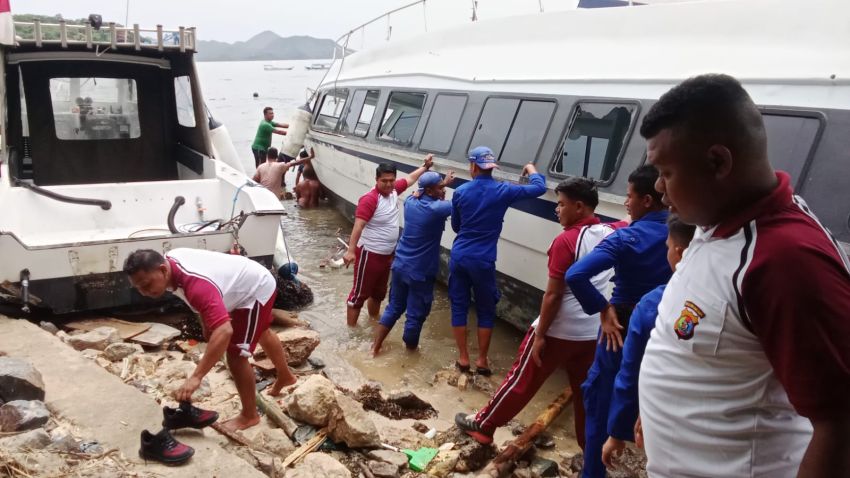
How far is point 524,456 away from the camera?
4.07m

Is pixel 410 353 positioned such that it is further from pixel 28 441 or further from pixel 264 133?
pixel 264 133

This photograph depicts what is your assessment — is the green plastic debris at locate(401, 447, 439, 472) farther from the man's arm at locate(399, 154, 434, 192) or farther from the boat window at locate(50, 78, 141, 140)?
the boat window at locate(50, 78, 141, 140)

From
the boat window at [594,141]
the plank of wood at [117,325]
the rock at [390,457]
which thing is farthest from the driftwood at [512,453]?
the plank of wood at [117,325]

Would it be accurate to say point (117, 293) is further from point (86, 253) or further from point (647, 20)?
point (647, 20)

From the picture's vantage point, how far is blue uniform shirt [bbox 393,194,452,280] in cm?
565

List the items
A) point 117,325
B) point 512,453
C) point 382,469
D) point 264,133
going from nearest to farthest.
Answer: point 382,469 < point 512,453 < point 117,325 < point 264,133

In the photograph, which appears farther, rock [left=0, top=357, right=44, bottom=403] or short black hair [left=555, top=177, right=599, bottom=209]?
short black hair [left=555, top=177, right=599, bottom=209]

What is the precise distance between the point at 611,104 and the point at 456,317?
2221 mm

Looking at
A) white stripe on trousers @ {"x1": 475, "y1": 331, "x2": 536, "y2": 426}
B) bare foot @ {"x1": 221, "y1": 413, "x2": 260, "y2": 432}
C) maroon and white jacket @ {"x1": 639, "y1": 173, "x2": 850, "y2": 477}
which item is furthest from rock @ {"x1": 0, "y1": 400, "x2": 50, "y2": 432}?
maroon and white jacket @ {"x1": 639, "y1": 173, "x2": 850, "y2": 477}

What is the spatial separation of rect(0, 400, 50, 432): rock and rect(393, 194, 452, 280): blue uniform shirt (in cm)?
313

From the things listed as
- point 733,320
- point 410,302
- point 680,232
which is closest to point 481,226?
point 410,302

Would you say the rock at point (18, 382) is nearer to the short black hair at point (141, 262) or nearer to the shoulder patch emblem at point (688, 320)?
the short black hair at point (141, 262)

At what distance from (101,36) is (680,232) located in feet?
23.5

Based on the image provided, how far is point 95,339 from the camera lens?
5.27 meters
